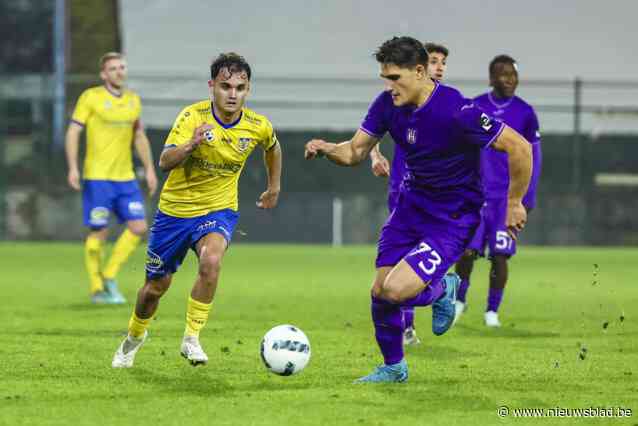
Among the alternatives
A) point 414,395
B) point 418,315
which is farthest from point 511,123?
point 414,395

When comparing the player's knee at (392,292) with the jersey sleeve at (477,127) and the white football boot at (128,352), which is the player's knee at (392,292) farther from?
→ the white football boot at (128,352)

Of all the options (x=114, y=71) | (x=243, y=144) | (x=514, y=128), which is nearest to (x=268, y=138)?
(x=243, y=144)

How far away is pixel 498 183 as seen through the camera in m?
11.1

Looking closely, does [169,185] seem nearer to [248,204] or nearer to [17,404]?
[17,404]

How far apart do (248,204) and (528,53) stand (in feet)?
27.9

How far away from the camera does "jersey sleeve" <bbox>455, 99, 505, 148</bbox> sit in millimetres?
7078

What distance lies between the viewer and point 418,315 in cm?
1179

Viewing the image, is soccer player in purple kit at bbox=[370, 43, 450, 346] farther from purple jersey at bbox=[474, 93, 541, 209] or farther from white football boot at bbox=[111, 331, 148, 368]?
white football boot at bbox=[111, 331, 148, 368]

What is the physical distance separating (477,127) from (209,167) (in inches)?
70.5

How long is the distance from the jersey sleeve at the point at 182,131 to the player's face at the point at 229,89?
21 centimetres

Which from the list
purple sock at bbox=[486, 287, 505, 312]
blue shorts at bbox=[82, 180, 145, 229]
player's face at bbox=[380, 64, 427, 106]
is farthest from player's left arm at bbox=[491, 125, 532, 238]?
blue shorts at bbox=[82, 180, 145, 229]

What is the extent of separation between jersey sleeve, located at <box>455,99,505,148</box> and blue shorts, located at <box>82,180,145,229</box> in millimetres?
6342

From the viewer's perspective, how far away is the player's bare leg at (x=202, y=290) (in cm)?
755

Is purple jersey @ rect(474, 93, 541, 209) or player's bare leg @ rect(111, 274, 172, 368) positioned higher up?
purple jersey @ rect(474, 93, 541, 209)
